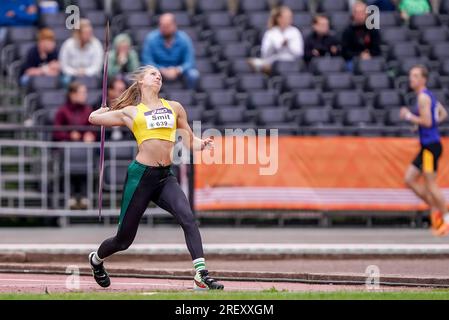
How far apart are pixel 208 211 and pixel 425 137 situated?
3.50 meters

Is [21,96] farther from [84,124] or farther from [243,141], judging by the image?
[243,141]

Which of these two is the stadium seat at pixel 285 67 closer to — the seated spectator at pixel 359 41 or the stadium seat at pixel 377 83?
the seated spectator at pixel 359 41

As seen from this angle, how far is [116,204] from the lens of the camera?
2192cm

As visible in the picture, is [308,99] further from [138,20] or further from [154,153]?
[154,153]

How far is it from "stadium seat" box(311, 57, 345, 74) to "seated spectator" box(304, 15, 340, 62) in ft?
0.60

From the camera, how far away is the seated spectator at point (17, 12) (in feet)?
82.6

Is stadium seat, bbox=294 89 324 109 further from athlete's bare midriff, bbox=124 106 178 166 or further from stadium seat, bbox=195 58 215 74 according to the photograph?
athlete's bare midriff, bbox=124 106 178 166

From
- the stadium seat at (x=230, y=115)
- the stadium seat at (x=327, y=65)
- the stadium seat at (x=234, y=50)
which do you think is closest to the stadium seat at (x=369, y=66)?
the stadium seat at (x=327, y=65)

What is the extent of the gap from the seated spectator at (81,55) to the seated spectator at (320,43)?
3.73m

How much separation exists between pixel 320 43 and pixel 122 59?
12.2 ft

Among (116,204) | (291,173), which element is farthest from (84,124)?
(291,173)

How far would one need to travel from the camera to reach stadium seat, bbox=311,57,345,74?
25188 mm

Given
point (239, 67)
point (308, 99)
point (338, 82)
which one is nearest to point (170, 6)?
point (239, 67)

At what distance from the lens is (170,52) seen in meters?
23.8
